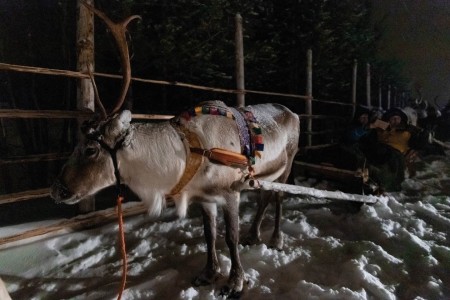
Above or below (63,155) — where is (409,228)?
below

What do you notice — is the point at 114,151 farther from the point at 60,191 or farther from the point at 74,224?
the point at 74,224

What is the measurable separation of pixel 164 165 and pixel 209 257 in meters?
0.89

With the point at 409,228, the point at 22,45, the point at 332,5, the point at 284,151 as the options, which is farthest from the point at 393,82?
the point at 22,45

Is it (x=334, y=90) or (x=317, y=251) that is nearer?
(x=317, y=251)

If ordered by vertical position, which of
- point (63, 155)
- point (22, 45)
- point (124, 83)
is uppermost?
point (22, 45)

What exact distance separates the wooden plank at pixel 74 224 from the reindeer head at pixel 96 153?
1.10m

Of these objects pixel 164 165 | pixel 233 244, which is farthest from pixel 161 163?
pixel 233 244

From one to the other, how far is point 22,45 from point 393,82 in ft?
44.9

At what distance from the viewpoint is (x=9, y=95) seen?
437cm

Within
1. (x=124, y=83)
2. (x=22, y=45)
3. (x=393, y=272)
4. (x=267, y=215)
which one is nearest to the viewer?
(x=124, y=83)

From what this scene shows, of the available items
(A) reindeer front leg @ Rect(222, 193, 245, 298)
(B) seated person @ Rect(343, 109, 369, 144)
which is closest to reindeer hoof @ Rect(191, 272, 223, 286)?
(A) reindeer front leg @ Rect(222, 193, 245, 298)

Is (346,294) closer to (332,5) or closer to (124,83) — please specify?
(124,83)

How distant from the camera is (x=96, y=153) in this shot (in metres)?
1.70

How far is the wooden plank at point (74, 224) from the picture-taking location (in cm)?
242
